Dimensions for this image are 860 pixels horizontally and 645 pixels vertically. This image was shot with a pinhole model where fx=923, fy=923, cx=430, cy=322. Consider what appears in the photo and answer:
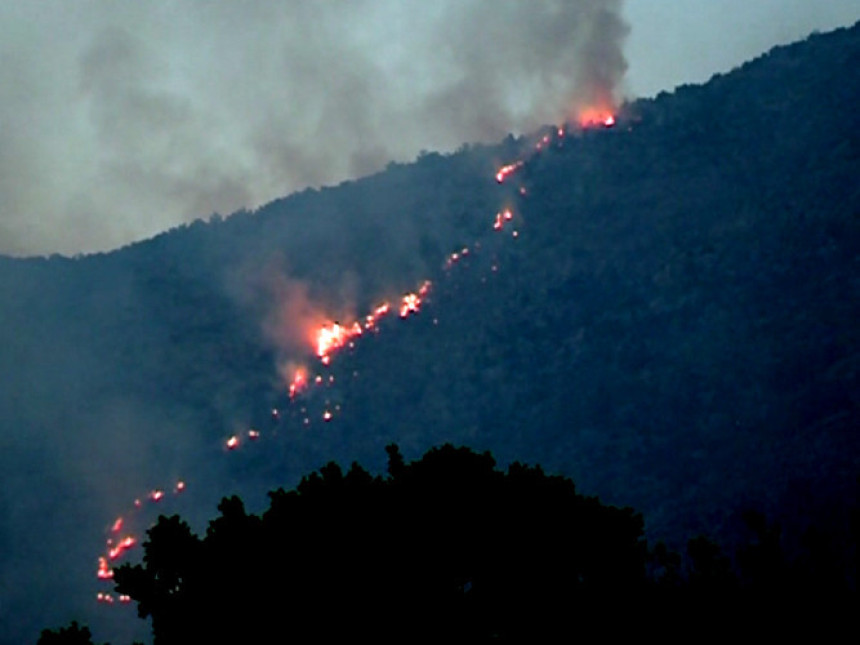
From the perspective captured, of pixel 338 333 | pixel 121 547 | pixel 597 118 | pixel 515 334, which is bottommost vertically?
pixel 121 547

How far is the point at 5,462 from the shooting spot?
97.8 meters

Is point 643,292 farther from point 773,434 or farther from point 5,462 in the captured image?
point 5,462

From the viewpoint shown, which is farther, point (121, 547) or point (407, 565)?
point (121, 547)

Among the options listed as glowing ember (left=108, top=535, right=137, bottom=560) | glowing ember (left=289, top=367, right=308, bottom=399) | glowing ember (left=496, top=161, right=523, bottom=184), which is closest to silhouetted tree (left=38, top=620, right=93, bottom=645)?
glowing ember (left=108, top=535, right=137, bottom=560)

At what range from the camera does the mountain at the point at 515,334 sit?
7156cm

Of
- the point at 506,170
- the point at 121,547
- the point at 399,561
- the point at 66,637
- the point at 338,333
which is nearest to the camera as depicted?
the point at 66,637

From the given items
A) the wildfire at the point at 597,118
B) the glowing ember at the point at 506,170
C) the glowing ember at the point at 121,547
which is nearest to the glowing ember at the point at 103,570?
the glowing ember at the point at 121,547

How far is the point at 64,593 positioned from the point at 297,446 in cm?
2633

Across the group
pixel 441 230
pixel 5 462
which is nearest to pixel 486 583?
pixel 5 462

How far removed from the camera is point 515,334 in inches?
3755

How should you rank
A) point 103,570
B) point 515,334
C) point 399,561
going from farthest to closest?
point 515,334, point 103,570, point 399,561

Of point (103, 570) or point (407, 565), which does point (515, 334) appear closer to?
point (103, 570)

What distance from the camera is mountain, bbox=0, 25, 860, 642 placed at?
7156 centimetres

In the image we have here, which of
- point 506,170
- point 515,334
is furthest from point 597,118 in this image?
point 515,334
